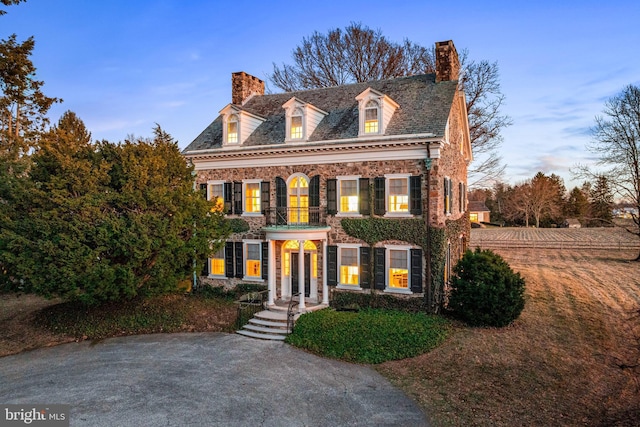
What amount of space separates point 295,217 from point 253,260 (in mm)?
2971

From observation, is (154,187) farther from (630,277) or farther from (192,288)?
A: (630,277)

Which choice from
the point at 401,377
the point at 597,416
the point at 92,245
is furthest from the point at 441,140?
the point at 92,245

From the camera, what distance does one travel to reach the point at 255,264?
723 inches

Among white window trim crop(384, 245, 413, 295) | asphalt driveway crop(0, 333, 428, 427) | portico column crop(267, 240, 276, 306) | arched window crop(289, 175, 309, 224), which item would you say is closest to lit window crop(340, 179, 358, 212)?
arched window crop(289, 175, 309, 224)

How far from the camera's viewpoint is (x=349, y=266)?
16.5 metres

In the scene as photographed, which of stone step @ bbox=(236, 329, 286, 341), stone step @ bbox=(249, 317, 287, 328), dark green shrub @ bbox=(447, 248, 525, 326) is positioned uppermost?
dark green shrub @ bbox=(447, 248, 525, 326)

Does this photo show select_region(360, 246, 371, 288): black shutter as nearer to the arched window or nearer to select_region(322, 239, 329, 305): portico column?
select_region(322, 239, 329, 305): portico column

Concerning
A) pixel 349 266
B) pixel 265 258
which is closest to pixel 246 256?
pixel 265 258

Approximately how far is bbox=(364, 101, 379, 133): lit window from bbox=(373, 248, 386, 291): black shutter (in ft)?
16.0

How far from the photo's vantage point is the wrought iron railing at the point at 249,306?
15.3 meters

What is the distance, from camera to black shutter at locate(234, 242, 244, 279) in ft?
60.5

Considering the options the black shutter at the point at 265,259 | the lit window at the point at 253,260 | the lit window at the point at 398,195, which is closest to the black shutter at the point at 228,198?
the lit window at the point at 253,260

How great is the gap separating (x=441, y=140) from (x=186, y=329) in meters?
11.8

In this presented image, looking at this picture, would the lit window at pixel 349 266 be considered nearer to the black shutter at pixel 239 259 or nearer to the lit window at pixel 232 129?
the black shutter at pixel 239 259
